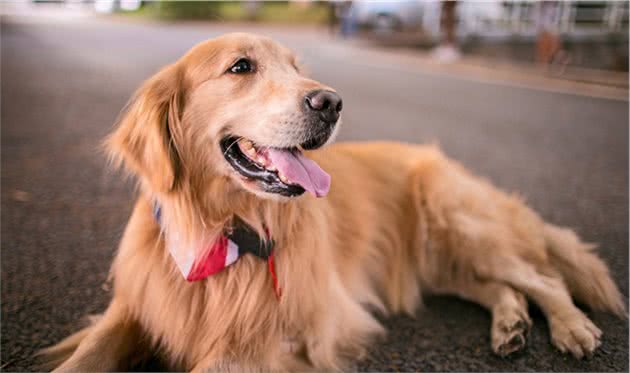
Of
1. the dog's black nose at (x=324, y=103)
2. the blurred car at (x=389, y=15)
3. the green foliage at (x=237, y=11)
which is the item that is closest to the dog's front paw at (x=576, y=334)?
the dog's black nose at (x=324, y=103)

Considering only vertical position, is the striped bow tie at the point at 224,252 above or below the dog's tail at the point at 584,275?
above

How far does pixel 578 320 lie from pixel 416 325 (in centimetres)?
78

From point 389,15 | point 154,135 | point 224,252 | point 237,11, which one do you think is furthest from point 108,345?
point 237,11

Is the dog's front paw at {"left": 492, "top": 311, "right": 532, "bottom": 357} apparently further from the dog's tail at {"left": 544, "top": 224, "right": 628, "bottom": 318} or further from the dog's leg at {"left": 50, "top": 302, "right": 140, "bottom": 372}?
the dog's leg at {"left": 50, "top": 302, "right": 140, "bottom": 372}

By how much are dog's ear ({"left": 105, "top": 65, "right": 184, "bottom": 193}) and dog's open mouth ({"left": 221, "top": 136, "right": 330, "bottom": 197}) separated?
250 millimetres

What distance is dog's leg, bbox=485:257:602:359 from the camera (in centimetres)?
250

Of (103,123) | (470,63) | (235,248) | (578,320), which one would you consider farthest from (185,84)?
(470,63)

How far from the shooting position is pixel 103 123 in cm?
707

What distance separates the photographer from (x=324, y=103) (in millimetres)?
2238

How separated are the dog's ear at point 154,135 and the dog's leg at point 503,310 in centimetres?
171

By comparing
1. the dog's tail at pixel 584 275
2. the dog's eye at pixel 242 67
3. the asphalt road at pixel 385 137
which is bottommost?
the asphalt road at pixel 385 137

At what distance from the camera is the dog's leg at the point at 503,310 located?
254cm

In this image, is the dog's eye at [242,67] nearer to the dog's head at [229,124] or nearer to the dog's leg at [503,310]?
the dog's head at [229,124]

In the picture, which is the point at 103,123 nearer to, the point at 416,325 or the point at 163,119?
the point at 163,119
